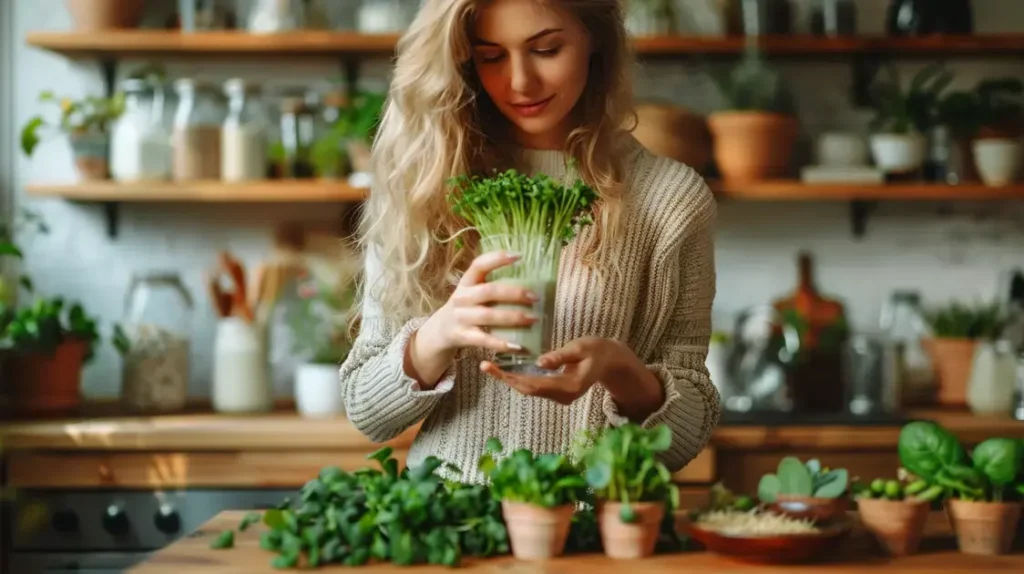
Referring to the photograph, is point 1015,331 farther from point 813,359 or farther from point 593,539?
point 593,539

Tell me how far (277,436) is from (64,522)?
0.52 metres

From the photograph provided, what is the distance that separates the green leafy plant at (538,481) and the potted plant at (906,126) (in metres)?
2.14

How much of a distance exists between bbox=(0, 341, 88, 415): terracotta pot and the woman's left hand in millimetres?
1932

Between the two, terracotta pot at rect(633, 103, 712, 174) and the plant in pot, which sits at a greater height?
terracotta pot at rect(633, 103, 712, 174)

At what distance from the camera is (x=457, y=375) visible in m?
1.64

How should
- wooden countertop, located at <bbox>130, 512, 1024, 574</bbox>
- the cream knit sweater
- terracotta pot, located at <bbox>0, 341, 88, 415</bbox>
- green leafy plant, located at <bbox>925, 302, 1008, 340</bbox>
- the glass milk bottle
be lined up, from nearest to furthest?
wooden countertop, located at <bbox>130, 512, 1024, 574</bbox> → the cream knit sweater → terracotta pot, located at <bbox>0, 341, 88, 415</bbox> → the glass milk bottle → green leafy plant, located at <bbox>925, 302, 1008, 340</bbox>

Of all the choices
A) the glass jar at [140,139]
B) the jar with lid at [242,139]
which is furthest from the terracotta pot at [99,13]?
the jar with lid at [242,139]

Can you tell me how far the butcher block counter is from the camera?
2711 mm

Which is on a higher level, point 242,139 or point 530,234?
point 242,139

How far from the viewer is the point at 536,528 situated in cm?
124

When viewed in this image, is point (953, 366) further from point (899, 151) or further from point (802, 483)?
point (802, 483)

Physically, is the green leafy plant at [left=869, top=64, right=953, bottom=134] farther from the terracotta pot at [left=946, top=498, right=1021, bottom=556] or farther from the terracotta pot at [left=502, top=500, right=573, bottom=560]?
the terracotta pot at [left=502, top=500, right=573, bottom=560]

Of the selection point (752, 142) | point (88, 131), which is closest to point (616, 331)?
point (752, 142)

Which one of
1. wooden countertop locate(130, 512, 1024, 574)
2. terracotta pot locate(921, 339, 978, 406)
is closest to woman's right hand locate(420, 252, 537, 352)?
wooden countertop locate(130, 512, 1024, 574)
